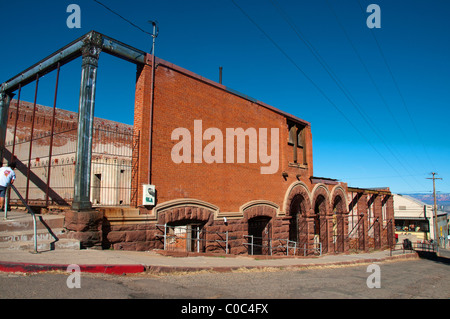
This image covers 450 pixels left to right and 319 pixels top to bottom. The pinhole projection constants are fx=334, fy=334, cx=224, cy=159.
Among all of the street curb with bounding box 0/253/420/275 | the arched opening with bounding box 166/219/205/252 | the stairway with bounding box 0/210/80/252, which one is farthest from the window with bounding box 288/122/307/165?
the stairway with bounding box 0/210/80/252

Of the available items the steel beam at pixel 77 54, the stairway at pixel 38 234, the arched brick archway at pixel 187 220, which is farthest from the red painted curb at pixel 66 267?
the steel beam at pixel 77 54

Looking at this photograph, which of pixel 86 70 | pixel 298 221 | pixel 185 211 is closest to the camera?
pixel 86 70

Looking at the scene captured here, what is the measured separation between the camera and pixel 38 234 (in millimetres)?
8484

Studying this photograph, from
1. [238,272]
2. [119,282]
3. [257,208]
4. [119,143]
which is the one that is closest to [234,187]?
[257,208]

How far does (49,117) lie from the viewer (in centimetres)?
2172

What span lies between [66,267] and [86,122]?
4.33 m

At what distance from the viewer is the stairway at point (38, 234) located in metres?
8.00

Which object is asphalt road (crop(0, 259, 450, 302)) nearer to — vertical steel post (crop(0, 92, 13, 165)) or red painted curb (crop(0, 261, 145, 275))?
red painted curb (crop(0, 261, 145, 275))

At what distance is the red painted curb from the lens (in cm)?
620

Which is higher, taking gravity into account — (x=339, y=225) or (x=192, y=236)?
(x=192, y=236)

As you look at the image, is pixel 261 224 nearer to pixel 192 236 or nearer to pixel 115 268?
pixel 192 236

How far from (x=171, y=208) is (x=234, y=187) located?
13.2ft

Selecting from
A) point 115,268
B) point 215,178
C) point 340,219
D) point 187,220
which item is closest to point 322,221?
point 340,219
